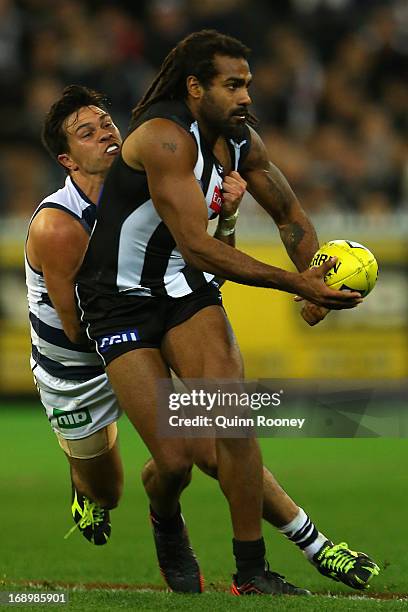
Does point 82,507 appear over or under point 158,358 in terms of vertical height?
under

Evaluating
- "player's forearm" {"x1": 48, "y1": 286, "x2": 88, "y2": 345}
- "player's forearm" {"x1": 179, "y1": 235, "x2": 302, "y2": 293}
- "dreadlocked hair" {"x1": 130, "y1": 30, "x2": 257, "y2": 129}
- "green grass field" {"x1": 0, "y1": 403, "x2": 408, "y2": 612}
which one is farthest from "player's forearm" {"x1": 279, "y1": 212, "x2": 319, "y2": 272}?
"green grass field" {"x1": 0, "y1": 403, "x2": 408, "y2": 612}

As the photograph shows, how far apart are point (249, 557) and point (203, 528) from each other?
2.43 meters

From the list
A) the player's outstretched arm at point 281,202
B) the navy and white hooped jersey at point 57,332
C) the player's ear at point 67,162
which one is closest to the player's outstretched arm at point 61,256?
the navy and white hooped jersey at point 57,332

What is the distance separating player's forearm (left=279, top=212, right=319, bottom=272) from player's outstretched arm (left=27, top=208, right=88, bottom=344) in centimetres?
103

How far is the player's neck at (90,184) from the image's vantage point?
6.86 metres

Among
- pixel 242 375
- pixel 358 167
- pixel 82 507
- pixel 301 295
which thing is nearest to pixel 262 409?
pixel 242 375

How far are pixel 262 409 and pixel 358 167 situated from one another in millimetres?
10049

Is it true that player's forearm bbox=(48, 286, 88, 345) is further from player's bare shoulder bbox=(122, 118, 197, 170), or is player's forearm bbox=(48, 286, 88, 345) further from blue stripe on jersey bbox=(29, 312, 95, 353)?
player's bare shoulder bbox=(122, 118, 197, 170)

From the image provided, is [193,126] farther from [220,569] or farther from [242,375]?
[220,569]

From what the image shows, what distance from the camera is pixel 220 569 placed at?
707cm

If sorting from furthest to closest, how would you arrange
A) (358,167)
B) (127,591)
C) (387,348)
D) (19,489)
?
(358,167) → (387,348) → (19,489) → (127,591)

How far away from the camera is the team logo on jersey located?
6230 mm

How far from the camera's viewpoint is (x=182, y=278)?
6238 mm

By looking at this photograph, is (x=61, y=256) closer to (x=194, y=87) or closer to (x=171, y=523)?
(x=194, y=87)
